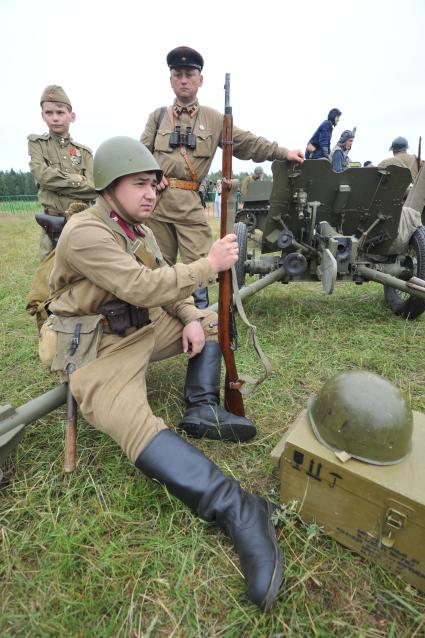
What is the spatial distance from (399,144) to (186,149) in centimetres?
457

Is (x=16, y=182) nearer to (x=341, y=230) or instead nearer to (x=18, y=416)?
(x=341, y=230)

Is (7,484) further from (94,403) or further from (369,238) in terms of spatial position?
(369,238)

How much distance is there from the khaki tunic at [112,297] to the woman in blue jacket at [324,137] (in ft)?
21.3

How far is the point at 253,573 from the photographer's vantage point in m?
1.48

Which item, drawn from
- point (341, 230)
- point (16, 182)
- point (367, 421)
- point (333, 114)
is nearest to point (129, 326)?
point (367, 421)

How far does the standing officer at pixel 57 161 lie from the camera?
4168 mm

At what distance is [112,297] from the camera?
2166 millimetres

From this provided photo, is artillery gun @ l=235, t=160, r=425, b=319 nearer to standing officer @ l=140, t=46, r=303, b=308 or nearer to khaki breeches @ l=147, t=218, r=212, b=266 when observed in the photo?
standing officer @ l=140, t=46, r=303, b=308

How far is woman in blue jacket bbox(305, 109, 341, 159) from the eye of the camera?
23.5 ft

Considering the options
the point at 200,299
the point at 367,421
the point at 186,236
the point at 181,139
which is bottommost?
the point at 200,299

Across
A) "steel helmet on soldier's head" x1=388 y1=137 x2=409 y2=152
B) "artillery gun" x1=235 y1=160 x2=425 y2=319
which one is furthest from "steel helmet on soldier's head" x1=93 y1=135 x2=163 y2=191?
"steel helmet on soldier's head" x1=388 y1=137 x2=409 y2=152

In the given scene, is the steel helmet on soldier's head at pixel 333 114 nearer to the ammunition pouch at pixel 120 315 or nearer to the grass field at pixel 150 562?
the grass field at pixel 150 562

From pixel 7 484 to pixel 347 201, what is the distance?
12.9 feet

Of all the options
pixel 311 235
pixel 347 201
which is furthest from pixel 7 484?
pixel 347 201
